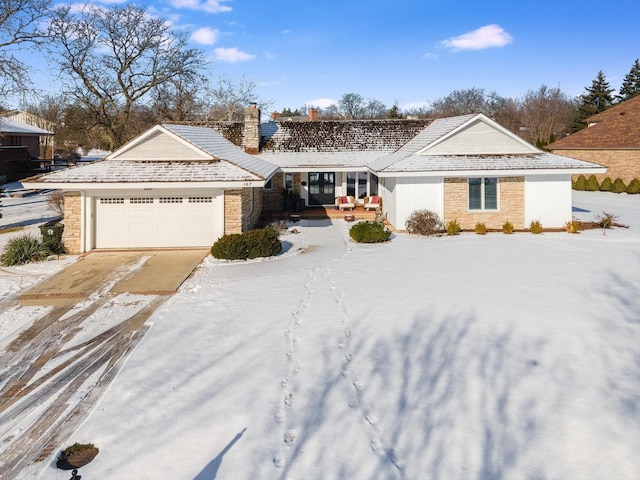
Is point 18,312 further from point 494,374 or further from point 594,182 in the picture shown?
point 594,182

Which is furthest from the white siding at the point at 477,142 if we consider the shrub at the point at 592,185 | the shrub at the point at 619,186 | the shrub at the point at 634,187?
the shrub at the point at 592,185

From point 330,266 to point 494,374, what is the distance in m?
7.63

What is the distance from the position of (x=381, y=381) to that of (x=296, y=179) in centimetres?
2102

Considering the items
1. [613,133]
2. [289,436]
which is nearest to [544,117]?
[613,133]

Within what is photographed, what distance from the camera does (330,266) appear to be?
Answer: 14562 millimetres

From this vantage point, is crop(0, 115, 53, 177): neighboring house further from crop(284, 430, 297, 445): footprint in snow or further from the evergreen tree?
the evergreen tree

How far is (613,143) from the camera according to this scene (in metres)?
36.2

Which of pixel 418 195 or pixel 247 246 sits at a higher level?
pixel 418 195

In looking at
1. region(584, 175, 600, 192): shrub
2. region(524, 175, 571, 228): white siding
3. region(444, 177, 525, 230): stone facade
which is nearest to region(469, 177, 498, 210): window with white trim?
region(444, 177, 525, 230): stone facade

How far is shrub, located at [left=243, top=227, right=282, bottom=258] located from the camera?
15.5 m

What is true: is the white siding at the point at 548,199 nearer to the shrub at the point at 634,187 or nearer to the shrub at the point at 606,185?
the shrub at the point at 634,187

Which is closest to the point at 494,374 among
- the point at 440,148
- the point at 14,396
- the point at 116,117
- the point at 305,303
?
the point at 305,303

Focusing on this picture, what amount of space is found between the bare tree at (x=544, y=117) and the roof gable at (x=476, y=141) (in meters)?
43.5

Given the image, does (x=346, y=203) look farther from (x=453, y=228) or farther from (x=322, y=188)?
(x=453, y=228)
